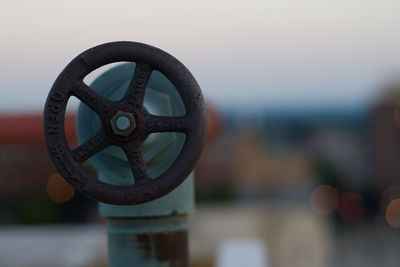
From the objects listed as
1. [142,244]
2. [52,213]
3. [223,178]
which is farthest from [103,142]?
[223,178]

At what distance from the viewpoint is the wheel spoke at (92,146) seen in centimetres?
103

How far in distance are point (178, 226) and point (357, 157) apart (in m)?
19.7

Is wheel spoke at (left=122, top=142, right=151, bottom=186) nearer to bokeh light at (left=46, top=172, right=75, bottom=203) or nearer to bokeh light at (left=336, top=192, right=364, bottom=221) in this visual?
bokeh light at (left=46, top=172, right=75, bottom=203)

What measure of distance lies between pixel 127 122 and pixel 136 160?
0.28ft

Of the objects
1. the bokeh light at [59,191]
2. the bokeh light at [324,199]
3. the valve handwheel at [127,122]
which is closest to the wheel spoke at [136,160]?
the valve handwheel at [127,122]

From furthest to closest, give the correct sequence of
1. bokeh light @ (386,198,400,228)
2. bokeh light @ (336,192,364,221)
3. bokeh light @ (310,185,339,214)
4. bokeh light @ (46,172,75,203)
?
bokeh light @ (336,192,364,221) < bokeh light @ (310,185,339,214) < bokeh light @ (386,198,400,228) < bokeh light @ (46,172,75,203)

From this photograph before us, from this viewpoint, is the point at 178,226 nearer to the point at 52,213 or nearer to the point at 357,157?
the point at 52,213

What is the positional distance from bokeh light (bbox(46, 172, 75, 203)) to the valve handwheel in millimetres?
6739

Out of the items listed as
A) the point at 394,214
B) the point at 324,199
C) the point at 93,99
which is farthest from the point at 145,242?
the point at 324,199

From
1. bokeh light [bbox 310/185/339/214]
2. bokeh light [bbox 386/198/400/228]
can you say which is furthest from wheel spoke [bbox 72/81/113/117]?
bokeh light [bbox 386/198/400/228]

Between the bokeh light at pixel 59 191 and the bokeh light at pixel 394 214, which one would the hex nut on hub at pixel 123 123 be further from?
the bokeh light at pixel 394 214

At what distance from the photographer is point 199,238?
3775mm

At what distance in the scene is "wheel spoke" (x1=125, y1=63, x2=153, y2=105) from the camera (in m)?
1.03

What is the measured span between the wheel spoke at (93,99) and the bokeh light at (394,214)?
1250 cm
